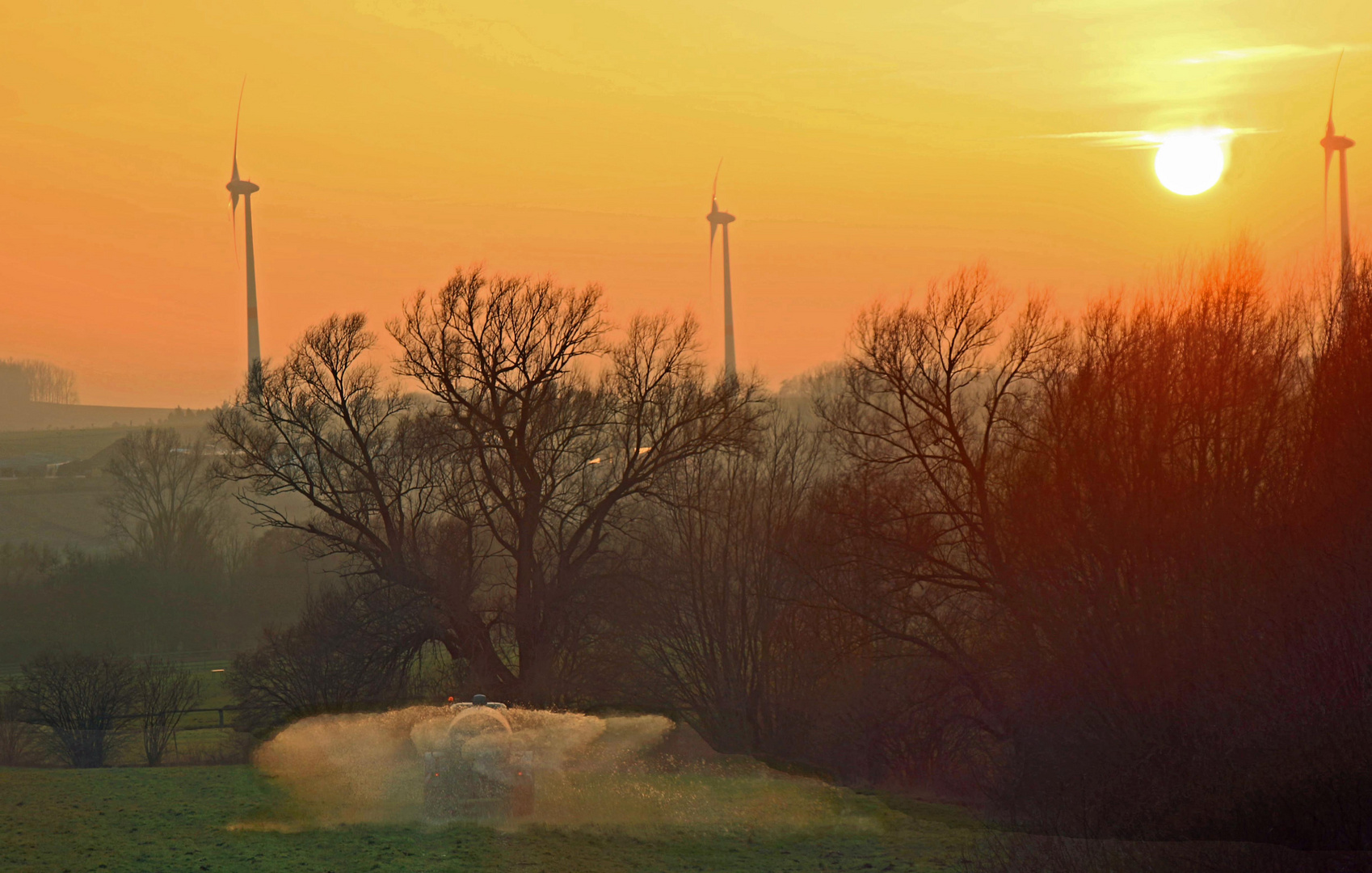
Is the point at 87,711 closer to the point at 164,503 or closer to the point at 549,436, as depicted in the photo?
the point at 549,436

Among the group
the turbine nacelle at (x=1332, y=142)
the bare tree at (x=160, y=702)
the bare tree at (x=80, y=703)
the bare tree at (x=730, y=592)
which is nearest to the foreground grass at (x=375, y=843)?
the bare tree at (x=730, y=592)

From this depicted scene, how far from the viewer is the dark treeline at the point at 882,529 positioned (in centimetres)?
2538

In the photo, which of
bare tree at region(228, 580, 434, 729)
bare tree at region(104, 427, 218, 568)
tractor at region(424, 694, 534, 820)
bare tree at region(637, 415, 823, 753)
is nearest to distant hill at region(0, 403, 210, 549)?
bare tree at region(104, 427, 218, 568)

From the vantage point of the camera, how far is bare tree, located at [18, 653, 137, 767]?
3922 cm

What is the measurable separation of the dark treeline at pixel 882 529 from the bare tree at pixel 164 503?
36.7 m

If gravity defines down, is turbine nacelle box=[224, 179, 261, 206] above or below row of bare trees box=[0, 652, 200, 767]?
above

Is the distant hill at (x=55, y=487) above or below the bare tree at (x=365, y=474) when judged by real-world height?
above

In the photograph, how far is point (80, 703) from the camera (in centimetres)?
4169

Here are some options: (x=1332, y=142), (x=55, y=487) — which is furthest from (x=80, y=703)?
(x=55, y=487)

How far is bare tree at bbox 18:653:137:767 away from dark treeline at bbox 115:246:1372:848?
18.2 feet

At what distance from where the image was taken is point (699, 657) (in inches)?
1586

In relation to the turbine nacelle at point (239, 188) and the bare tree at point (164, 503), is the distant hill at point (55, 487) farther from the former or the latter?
the turbine nacelle at point (239, 188)

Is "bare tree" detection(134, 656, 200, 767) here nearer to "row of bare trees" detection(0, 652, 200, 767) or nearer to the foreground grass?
"row of bare trees" detection(0, 652, 200, 767)

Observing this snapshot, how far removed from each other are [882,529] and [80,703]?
87.7ft
